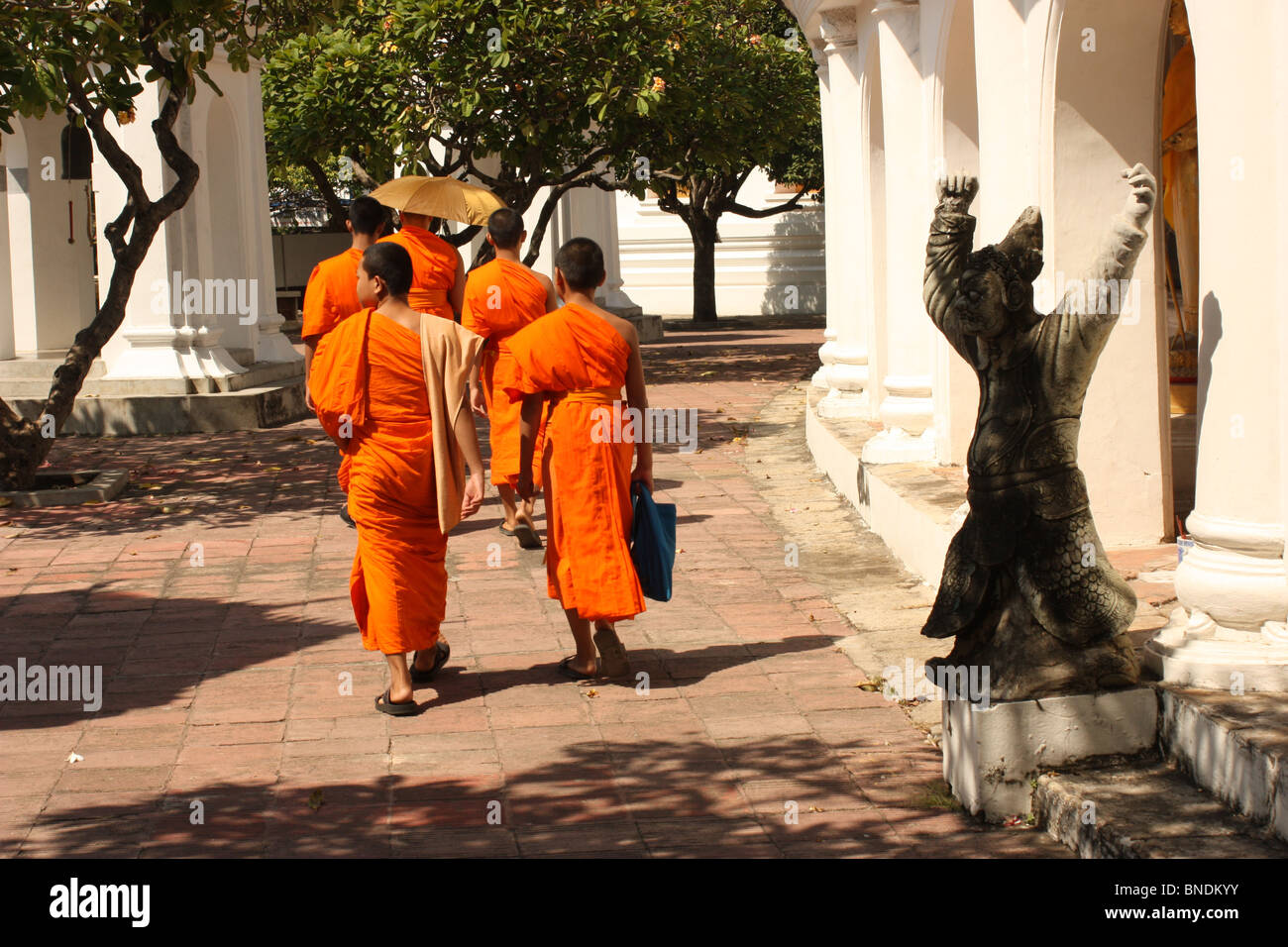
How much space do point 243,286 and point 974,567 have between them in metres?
13.2

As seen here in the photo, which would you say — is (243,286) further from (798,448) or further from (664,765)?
(664,765)

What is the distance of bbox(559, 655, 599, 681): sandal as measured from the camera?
6.17 metres

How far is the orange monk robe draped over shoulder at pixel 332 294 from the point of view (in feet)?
28.4

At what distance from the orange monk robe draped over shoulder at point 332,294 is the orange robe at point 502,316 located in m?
0.65

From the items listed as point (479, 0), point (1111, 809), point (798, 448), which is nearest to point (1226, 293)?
point (1111, 809)

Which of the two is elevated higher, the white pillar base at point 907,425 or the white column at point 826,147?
the white column at point 826,147

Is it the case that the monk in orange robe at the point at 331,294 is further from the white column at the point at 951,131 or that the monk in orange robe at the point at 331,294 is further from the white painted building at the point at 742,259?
the white painted building at the point at 742,259

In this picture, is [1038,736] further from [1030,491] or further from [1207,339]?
[1207,339]

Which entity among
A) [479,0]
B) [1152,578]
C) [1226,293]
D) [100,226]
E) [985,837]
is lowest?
[985,837]

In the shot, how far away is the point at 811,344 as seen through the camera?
78.0 feet

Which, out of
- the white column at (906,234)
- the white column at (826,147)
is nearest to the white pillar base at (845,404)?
the white column at (826,147)

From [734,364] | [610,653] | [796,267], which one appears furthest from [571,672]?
[796,267]

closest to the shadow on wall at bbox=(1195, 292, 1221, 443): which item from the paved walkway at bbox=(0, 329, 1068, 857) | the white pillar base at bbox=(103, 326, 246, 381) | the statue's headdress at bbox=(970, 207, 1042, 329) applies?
the statue's headdress at bbox=(970, 207, 1042, 329)

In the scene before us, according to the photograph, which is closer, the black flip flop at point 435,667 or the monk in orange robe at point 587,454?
the monk in orange robe at point 587,454
